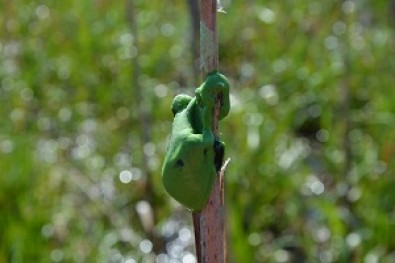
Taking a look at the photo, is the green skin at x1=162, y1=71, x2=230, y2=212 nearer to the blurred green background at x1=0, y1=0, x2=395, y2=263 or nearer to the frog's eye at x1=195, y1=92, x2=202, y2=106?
the frog's eye at x1=195, y1=92, x2=202, y2=106

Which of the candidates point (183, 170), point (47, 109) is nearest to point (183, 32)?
point (47, 109)

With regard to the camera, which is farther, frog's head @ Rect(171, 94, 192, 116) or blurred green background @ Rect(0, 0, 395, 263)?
blurred green background @ Rect(0, 0, 395, 263)

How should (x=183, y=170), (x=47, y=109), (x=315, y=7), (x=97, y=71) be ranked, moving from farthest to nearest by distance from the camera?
(x=315, y=7) → (x=97, y=71) → (x=47, y=109) → (x=183, y=170)

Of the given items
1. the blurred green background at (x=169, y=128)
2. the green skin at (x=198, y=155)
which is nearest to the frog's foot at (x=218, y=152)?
the green skin at (x=198, y=155)

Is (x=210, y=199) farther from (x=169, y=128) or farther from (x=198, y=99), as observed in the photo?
(x=169, y=128)

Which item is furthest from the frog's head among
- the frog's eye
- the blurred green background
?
the blurred green background

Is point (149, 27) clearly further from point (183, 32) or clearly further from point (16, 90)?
point (16, 90)

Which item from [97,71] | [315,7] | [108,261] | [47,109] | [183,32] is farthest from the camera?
[315,7]

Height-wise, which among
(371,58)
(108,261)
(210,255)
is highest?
(210,255)
